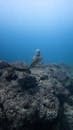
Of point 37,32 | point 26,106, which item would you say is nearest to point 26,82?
point 26,106

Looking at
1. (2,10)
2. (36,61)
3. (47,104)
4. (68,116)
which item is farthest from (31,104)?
(2,10)

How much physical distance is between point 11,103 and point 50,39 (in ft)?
444

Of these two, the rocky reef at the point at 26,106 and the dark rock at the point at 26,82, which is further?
the dark rock at the point at 26,82

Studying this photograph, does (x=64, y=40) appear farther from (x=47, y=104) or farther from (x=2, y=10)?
(x=47, y=104)

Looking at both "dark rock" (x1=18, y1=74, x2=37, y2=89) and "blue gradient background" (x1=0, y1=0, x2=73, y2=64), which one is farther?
"blue gradient background" (x1=0, y1=0, x2=73, y2=64)

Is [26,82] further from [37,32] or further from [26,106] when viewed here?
[37,32]

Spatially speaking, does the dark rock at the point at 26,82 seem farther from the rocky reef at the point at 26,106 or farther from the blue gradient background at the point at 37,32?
the blue gradient background at the point at 37,32

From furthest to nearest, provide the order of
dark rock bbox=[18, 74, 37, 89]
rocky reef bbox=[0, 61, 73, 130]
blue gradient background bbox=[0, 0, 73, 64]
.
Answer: blue gradient background bbox=[0, 0, 73, 64], dark rock bbox=[18, 74, 37, 89], rocky reef bbox=[0, 61, 73, 130]

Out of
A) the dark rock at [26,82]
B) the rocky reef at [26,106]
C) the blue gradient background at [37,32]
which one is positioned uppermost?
the blue gradient background at [37,32]

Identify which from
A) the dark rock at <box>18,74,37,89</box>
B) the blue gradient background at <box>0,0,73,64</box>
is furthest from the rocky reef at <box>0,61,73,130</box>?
the blue gradient background at <box>0,0,73,64</box>

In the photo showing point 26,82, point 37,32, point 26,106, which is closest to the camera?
point 26,106

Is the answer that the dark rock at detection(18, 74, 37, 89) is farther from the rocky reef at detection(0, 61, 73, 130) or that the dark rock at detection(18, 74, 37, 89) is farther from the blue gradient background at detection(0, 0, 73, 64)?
the blue gradient background at detection(0, 0, 73, 64)

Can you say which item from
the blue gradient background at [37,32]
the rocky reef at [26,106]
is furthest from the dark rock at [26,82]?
the blue gradient background at [37,32]

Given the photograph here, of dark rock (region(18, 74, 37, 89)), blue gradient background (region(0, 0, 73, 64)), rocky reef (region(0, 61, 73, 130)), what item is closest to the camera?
rocky reef (region(0, 61, 73, 130))
